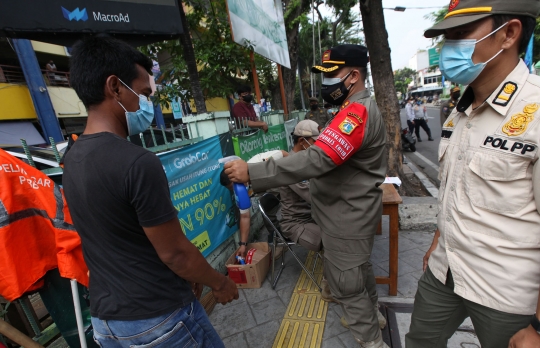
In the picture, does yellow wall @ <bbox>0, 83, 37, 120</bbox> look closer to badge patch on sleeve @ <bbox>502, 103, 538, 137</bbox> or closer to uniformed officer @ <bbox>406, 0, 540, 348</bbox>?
uniformed officer @ <bbox>406, 0, 540, 348</bbox>

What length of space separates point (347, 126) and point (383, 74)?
3385 millimetres

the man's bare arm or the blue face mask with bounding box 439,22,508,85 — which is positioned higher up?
the blue face mask with bounding box 439,22,508,85

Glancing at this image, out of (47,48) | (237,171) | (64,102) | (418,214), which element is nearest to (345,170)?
(237,171)

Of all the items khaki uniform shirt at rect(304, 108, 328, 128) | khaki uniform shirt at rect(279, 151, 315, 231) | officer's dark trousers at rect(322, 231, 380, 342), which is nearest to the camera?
officer's dark trousers at rect(322, 231, 380, 342)

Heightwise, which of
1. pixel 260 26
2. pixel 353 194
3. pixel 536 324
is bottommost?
pixel 536 324

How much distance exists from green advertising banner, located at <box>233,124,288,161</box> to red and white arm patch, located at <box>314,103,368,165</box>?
7.62 ft

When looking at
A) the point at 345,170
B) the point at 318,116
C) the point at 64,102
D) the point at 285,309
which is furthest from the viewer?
the point at 64,102

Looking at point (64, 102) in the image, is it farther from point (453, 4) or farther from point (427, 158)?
point (453, 4)

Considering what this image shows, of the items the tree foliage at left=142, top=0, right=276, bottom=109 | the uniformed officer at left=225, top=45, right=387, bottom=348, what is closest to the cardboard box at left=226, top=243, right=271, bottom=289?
the uniformed officer at left=225, top=45, right=387, bottom=348

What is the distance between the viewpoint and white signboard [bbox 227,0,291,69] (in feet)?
14.7

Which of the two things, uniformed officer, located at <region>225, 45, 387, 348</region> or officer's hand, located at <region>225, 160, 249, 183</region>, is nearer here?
officer's hand, located at <region>225, 160, 249, 183</region>

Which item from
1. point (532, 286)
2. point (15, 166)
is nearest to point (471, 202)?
point (532, 286)

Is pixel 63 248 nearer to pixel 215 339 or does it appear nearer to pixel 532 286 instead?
pixel 215 339

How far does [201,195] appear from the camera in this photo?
2.92m
